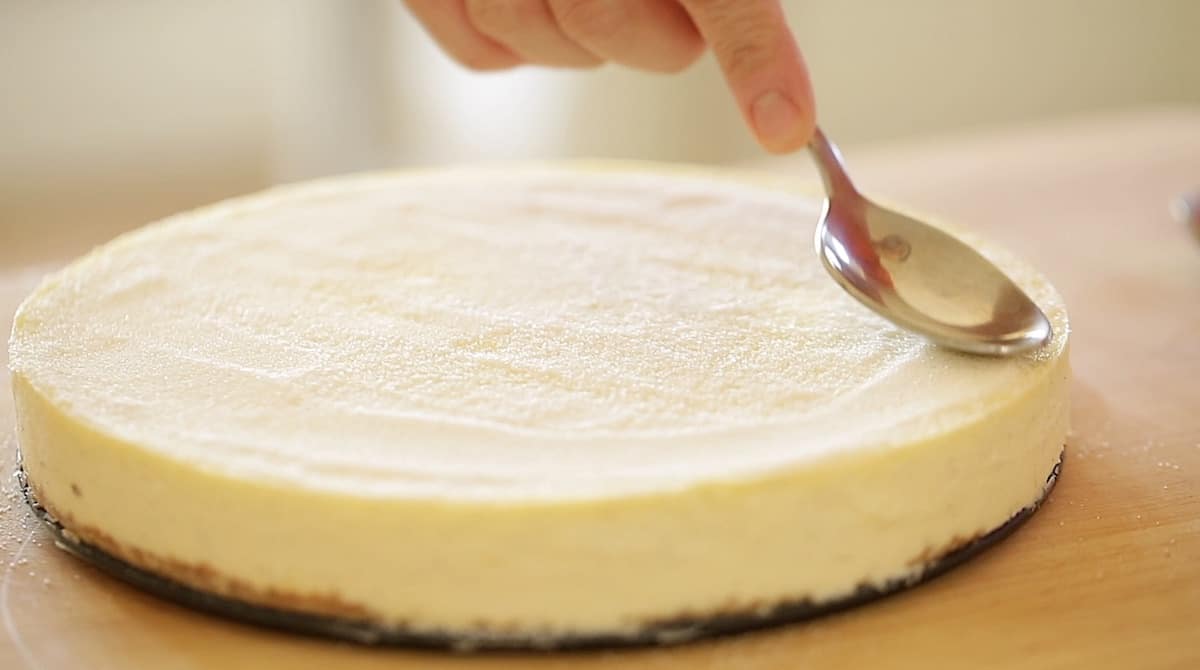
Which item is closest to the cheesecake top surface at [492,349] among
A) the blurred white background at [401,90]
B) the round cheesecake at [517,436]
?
the round cheesecake at [517,436]

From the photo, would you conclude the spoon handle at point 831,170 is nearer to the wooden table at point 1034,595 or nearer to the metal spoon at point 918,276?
the metal spoon at point 918,276

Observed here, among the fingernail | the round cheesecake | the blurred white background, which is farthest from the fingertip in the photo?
the blurred white background

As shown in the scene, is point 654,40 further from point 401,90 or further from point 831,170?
point 401,90

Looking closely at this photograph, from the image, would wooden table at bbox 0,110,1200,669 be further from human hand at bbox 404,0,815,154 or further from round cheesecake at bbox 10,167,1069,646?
human hand at bbox 404,0,815,154

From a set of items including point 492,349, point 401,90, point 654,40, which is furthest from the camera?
point 401,90

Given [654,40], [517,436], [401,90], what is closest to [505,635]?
[517,436]

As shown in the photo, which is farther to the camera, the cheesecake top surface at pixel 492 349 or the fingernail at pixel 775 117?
the fingernail at pixel 775 117

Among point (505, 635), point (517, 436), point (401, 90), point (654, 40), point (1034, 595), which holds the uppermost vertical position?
point (654, 40)
